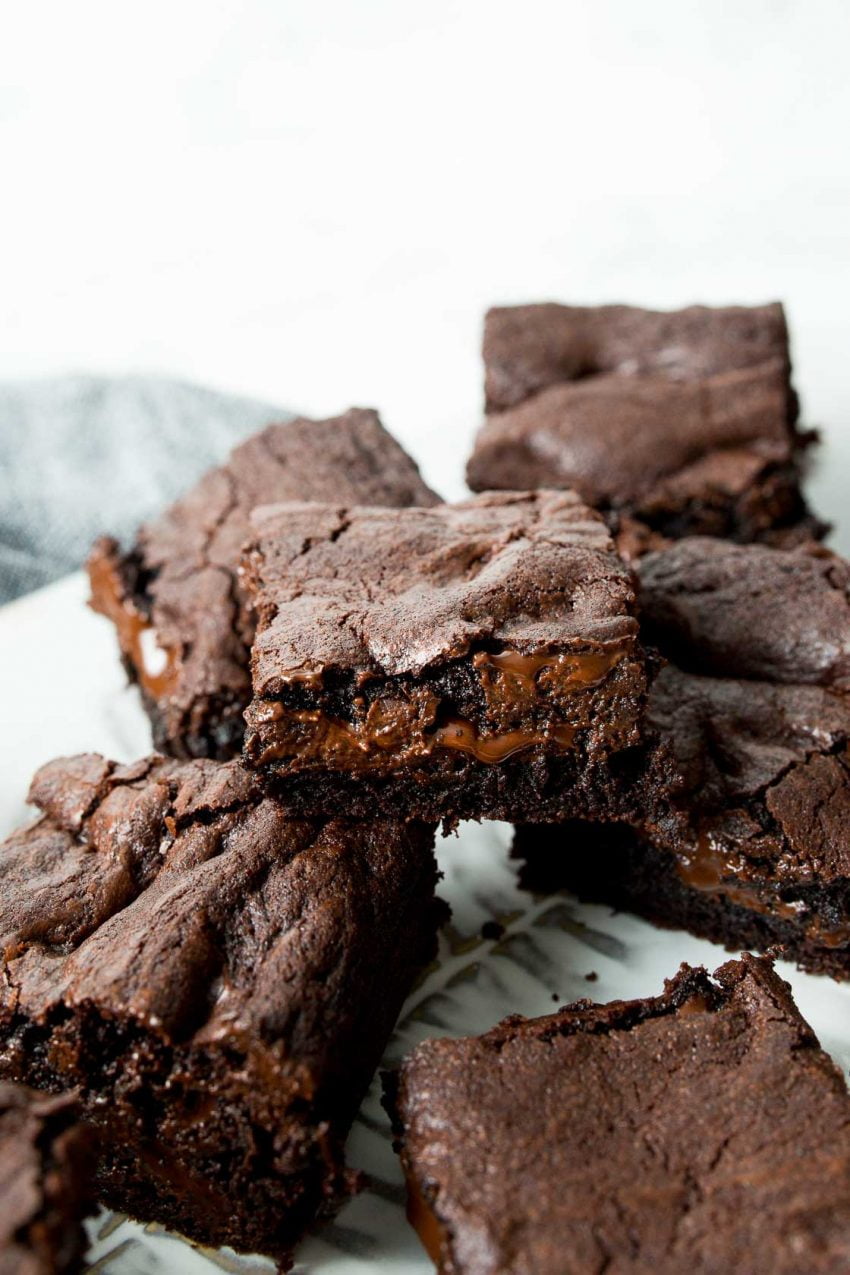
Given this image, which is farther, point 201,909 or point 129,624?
point 129,624

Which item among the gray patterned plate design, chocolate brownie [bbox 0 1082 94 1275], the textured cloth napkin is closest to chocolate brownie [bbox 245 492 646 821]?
the gray patterned plate design

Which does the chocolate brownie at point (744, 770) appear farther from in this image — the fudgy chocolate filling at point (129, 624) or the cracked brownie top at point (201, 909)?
the fudgy chocolate filling at point (129, 624)

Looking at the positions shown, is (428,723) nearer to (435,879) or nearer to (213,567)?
(435,879)

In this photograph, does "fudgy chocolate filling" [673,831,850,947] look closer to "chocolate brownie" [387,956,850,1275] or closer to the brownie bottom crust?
the brownie bottom crust

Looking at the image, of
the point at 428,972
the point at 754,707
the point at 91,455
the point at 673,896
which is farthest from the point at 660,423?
the point at 91,455

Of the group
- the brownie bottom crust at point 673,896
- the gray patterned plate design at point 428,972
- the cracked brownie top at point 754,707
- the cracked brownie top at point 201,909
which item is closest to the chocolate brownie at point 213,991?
the cracked brownie top at point 201,909

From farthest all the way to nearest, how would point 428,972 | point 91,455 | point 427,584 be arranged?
point 91,455
point 428,972
point 427,584
